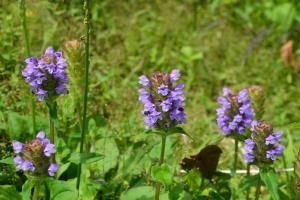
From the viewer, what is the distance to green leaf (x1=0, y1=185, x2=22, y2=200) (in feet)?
8.48

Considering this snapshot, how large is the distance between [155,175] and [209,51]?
9.44ft

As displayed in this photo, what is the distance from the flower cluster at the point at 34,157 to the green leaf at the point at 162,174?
1.57 ft

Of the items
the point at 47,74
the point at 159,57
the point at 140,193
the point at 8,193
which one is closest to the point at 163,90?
the point at 47,74

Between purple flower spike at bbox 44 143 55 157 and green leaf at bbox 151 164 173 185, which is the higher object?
purple flower spike at bbox 44 143 55 157

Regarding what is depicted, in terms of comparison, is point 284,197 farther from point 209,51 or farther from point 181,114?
point 209,51

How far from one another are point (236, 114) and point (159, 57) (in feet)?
7.14

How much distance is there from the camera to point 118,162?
3352mm

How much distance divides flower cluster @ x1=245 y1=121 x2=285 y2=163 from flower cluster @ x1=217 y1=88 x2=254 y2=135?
0.23 metres

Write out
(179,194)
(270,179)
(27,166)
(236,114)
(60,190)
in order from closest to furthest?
1. (27,166)
2. (60,190)
3. (270,179)
4. (179,194)
5. (236,114)

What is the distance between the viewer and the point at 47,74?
2.58 m

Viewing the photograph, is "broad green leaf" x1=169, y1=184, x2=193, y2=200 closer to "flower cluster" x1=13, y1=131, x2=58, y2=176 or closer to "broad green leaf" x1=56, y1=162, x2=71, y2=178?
"broad green leaf" x1=56, y1=162, x2=71, y2=178

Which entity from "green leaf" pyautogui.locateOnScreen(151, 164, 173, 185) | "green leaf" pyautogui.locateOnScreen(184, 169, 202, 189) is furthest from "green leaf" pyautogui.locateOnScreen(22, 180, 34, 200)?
"green leaf" pyautogui.locateOnScreen(184, 169, 202, 189)

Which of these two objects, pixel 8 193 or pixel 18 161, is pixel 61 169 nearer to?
pixel 8 193

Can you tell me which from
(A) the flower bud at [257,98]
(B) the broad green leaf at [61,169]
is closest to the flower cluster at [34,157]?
(B) the broad green leaf at [61,169]
